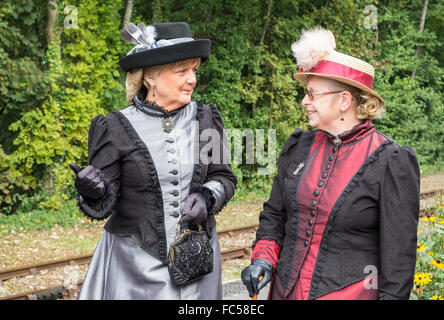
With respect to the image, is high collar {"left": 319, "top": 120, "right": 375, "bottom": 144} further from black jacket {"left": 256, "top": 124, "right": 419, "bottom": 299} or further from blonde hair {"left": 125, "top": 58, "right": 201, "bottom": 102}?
blonde hair {"left": 125, "top": 58, "right": 201, "bottom": 102}

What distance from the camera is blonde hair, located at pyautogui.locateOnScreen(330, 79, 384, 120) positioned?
255 cm

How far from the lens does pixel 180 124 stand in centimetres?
288

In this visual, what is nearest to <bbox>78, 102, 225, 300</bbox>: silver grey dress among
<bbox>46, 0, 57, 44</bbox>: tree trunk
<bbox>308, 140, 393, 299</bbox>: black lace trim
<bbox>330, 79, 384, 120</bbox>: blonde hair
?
<bbox>308, 140, 393, 299</bbox>: black lace trim

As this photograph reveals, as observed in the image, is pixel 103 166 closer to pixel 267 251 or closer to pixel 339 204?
pixel 267 251

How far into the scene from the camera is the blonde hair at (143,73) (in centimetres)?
279

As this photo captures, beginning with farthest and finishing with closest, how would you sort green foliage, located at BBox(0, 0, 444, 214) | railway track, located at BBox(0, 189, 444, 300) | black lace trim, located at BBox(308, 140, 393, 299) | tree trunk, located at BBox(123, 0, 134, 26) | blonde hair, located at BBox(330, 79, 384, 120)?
tree trunk, located at BBox(123, 0, 134, 26), green foliage, located at BBox(0, 0, 444, 214), railway track, located at BBox(0, 189, 444, 300), blonde hair, located at BBox(330, 79, 384, 120), black lace trim, located at BBox(308, 140, 393, 299)

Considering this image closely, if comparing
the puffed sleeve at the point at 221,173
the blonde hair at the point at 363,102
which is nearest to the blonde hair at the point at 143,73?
the puffed sleeve at the point at 221,173

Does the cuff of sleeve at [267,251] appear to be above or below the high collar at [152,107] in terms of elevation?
below

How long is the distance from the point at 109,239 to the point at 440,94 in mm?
18438

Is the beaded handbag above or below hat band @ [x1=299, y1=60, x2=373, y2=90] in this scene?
below

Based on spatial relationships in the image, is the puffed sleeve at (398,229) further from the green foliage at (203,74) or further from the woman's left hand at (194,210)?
the green foliage at (203,74)

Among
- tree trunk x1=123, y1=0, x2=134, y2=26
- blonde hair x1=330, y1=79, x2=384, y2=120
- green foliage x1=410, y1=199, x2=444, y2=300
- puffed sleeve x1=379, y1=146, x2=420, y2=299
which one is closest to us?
puffed sleeve x1=379, y1=146, x2=420, y2=299

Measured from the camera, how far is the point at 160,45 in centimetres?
279

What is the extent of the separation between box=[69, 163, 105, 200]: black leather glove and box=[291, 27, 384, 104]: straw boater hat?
3.76 feet
